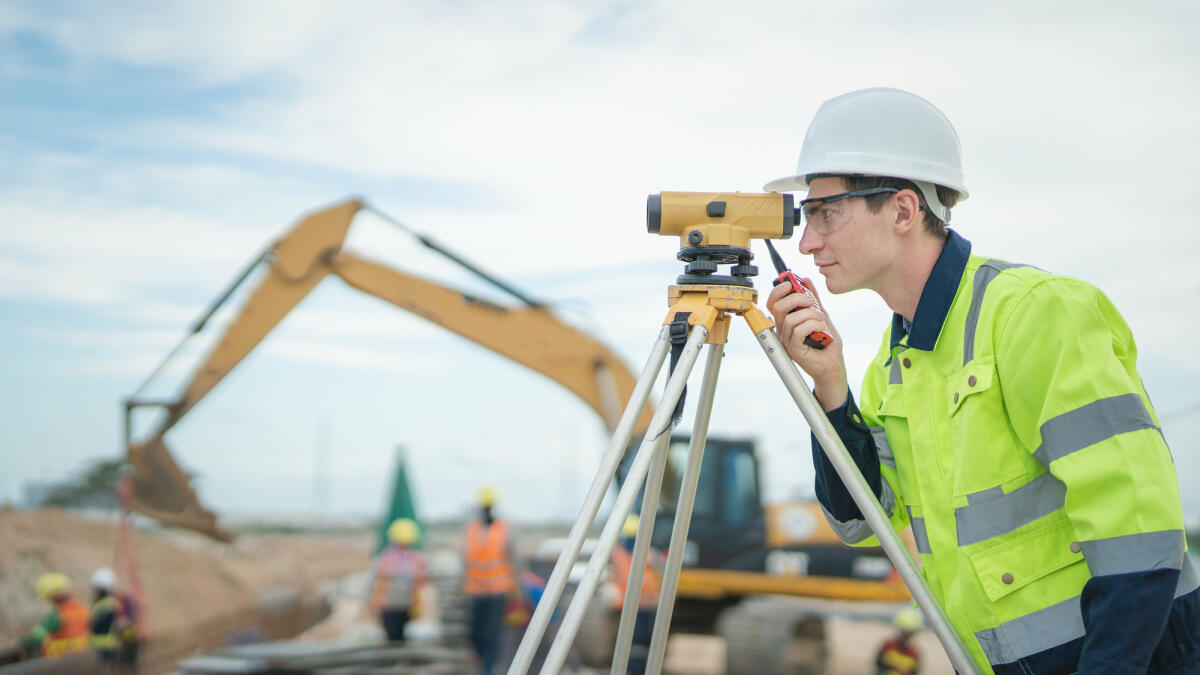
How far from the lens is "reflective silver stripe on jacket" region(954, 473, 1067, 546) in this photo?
5.94 feet

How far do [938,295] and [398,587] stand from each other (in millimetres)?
10220

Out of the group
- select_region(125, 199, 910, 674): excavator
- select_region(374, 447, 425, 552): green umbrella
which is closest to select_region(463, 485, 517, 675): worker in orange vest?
select_region(125, 199, 910, 674): excavator

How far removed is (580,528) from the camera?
198cm

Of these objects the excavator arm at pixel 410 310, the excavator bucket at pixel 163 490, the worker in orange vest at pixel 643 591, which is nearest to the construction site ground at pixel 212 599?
the worker in orange vest at pixel 643 591

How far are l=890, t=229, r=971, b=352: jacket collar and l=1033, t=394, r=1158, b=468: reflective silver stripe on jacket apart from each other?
0.35 metres

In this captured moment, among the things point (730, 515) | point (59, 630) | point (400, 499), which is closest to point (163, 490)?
point (59, 630)

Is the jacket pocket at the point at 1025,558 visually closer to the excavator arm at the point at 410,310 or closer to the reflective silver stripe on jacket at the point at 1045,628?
the reflective silver stripe on jacket at the point at 1045,628

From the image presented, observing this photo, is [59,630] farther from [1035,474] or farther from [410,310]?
[1035,474]

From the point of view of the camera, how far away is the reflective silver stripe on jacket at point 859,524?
7.41ft

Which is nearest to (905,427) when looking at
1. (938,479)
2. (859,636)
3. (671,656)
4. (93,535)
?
(938,479)

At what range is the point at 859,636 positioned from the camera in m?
19.7

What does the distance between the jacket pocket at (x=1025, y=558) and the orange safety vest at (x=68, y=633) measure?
33.7ft

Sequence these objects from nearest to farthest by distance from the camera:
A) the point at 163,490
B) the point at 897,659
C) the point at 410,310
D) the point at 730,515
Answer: the point at 163,490, the point at 410,310, the point at 897,659, the point at 730,515

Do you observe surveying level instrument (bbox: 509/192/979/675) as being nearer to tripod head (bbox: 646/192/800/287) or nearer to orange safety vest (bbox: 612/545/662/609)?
tripod head (bbox: 646/192/800/287)
